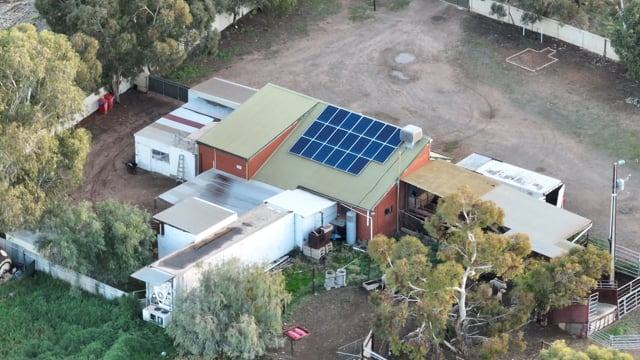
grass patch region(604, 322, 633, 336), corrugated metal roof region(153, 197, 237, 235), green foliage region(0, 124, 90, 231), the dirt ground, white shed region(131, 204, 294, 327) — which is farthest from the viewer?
the dirt ground

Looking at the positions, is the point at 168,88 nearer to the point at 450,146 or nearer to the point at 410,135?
the point at 450,146

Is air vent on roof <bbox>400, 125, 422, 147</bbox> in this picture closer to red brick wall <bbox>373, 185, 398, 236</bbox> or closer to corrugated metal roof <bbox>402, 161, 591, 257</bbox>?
corrugated metal roof <bbox>402, 161, 591, 257</bbox>

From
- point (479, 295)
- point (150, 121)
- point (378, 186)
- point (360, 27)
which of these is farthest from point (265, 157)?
point (360, 27)

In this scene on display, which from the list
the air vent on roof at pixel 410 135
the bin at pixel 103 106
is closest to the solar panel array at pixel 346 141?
the air vent on roof at pixel 410 135

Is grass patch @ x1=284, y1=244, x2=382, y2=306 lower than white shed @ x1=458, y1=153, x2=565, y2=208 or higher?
lower

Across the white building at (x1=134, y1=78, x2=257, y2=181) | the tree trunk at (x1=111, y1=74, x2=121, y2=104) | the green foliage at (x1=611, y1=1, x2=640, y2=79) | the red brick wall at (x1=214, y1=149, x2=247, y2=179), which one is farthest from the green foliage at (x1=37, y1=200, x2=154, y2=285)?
the green foliage at (x1=611, y1=1, x2=640, y2=79)

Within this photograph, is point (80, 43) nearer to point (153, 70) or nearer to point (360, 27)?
point (153, 70)

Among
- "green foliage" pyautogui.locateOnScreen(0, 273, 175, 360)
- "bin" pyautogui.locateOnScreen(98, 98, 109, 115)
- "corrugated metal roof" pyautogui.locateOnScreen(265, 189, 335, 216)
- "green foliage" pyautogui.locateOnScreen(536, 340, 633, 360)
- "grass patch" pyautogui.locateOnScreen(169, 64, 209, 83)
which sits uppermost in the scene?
"green foliage" pyautogui.locateOnScreen(536, 340, 633, 360)

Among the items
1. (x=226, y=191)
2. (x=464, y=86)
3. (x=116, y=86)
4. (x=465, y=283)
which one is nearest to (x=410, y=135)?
(x=226, y=191)
